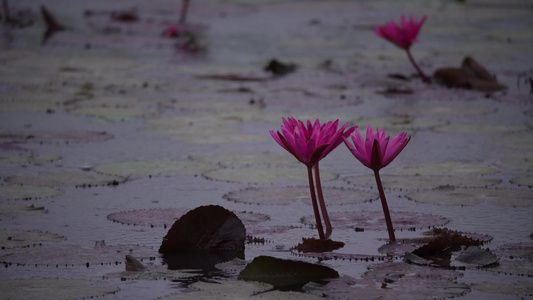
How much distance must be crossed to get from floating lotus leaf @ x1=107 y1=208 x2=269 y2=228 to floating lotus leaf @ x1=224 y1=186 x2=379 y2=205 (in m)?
0.19

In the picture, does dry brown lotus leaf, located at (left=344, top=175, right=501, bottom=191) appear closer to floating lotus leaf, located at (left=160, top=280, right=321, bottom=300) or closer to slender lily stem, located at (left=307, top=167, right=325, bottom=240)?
slender lily stem, located at (left=307, top=167, right=325, bottom=240)

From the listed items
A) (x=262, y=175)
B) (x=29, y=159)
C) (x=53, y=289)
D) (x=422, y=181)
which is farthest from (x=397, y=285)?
(x=29, y=159)

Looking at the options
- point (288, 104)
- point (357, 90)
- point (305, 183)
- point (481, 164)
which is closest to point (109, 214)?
point (305, 183)

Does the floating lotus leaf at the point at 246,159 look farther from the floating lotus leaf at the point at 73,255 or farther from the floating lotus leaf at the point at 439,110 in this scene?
the floating lotus leaf at the point at 73,255

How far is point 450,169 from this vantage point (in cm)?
364

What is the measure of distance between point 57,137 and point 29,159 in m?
0.44

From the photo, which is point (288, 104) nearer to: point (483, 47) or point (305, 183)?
point (305, 183)

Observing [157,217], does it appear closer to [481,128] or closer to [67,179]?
[67,179]

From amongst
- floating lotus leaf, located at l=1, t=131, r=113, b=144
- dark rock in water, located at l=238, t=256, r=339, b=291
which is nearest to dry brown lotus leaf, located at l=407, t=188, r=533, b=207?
dark rock in water, located at l=238, t=256, r=339, b=291

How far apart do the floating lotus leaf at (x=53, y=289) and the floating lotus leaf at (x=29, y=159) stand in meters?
1.43

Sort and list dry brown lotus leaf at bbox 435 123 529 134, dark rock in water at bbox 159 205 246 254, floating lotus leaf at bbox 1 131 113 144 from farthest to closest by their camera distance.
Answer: dry brown lotus leaf at bbox 435 123 529 134, floating lotus leaf at bbox 1 131 113 144, dark rock in water at bbox 159 205 246 254

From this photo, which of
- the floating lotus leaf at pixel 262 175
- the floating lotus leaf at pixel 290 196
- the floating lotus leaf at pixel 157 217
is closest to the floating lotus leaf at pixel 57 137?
the floating lotus leaf at pixel 262 175

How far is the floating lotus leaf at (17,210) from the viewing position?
2.96 m

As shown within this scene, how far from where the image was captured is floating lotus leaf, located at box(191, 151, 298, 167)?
3792 millimetres
